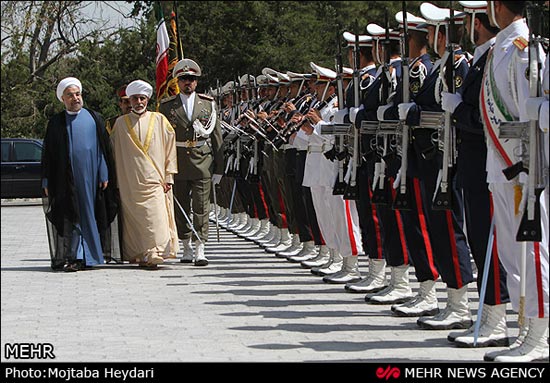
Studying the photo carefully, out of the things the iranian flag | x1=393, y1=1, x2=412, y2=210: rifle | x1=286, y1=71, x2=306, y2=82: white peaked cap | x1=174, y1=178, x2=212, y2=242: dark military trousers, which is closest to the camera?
x1=393, y1=1, x2=412, y2=210: rifle

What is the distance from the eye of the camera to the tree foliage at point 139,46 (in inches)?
1366

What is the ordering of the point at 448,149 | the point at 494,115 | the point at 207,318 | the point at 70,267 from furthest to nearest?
1. the point at 70,267
2. the point at 207,318
3. the point at 448,149
4. the point at 494,115

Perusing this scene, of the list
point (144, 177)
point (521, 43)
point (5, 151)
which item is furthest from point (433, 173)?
point (5, 151)

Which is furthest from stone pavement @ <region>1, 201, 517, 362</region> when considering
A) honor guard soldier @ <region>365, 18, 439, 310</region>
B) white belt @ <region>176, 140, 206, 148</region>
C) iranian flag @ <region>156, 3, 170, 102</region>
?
iranian flag @ <region>156, 3, 170, 102</region>

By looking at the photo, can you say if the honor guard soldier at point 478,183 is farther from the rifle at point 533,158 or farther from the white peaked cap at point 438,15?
the rifle at point 533,158

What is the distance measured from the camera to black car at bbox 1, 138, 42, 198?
31.2 m

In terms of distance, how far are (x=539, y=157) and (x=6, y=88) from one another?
29591mm

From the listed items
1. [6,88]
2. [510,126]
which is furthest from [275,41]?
[510,126]

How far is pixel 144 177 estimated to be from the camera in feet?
46.3

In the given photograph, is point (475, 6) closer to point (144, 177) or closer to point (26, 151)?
point (144, 177)

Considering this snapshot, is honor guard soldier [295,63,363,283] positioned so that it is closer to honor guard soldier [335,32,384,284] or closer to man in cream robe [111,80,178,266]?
honor guard soldier [335,32,384,284]

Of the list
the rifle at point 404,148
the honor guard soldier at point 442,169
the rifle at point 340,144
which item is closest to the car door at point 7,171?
the rifle at point 340,144
